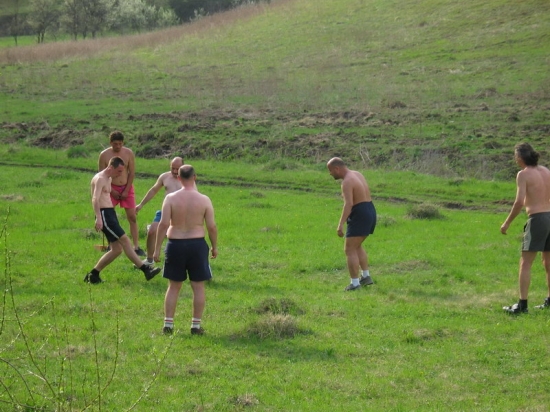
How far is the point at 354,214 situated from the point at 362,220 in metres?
0.16

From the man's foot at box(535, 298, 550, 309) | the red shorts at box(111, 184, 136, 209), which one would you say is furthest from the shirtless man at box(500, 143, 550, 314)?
the red shorts at box(111, 184, 136, 209)

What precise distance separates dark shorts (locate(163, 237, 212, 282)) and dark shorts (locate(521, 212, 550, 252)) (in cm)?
446

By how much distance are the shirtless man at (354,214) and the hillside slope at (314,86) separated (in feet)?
44.2

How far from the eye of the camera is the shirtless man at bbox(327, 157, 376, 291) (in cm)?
1309

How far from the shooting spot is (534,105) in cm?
3419

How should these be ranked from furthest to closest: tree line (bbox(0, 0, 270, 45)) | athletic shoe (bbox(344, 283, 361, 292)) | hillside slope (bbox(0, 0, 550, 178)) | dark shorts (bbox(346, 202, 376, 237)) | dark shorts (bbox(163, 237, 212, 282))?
tree line (bbox(0, 0, 270, 45)), hillside slope (bbox(0, 0, 550, 178)), dark shorts (bbox(346, 202, 376, 237)), athletic shoe (bbox(344, 283, 361, 292)), dark shorts (bbox(163, 237, 212, 282))

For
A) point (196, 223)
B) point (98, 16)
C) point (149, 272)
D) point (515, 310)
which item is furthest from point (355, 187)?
point (98, 16)

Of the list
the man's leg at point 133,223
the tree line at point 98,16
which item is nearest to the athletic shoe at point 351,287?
the man's leg at point 133,223

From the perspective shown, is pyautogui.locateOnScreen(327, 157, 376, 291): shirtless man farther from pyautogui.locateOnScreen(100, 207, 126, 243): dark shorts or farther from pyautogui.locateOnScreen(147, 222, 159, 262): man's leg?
pyautogui.locateOnScreen(100, 207, 126, 243): dark shorts

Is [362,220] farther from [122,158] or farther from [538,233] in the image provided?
[122,158]

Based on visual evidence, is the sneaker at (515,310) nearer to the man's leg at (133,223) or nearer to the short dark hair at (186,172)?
the short dark hair at (186,172)

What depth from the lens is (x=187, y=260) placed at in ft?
33.2

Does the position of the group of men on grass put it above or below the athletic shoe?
Result: above

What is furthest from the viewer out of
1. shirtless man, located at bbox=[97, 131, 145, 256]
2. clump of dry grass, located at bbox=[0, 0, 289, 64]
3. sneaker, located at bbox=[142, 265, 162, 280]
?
clump of dry grass, located at bbox=[0, 0, 289, 64]
